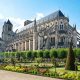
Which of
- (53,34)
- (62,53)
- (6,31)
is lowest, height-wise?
(62,53)

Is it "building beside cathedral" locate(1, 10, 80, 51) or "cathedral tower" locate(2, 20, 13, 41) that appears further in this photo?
"cathedral tower" locate(2, 20, 13, 41)

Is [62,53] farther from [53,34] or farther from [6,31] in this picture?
[6,31]

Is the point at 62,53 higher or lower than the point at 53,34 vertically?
lower

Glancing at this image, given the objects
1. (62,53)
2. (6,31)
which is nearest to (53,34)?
(62,53)

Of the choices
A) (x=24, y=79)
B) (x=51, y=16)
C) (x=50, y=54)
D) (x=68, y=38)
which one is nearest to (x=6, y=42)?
(x=51, y=16)

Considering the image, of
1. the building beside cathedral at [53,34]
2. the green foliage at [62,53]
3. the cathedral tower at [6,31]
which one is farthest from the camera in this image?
the cathedral tower at [6,31]

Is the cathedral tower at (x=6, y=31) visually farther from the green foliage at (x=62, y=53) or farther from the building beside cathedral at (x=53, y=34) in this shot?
the green foliage at (x=62, y=53)

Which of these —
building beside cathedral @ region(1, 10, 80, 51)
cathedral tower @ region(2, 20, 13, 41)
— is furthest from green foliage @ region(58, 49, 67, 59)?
cathedral tower @ region(2, 20, 13, 41)

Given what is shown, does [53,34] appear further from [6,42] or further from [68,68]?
[68,68]

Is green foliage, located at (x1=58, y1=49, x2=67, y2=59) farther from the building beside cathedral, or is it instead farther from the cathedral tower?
the cathedral tower

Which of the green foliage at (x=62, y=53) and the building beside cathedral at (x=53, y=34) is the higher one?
the building beside cathedral at (x=53, y=34)

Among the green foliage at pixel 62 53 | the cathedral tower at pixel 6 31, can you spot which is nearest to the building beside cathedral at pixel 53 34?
the green foliage at pixel 62 53

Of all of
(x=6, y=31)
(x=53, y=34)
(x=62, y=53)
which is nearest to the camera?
(x=62, y=53)

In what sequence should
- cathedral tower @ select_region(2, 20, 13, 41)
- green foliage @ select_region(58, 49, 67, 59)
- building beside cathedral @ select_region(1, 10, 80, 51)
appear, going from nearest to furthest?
green foliage @ select_region(58, 49, 67, 59)
building beside cathedral @ select_region(1, 10, 80, 51)
cathedral tower @ select_region(2, 20, 13, 41)
